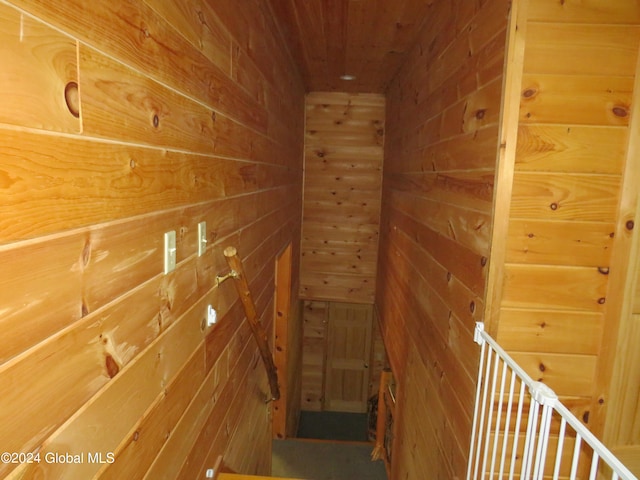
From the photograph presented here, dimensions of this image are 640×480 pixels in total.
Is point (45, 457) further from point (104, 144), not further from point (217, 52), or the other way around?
point (217, 52)

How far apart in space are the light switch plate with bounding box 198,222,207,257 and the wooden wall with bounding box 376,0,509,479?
42.1 inches

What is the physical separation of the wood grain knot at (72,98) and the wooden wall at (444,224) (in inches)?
53.7

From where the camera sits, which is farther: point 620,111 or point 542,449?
point 620,111

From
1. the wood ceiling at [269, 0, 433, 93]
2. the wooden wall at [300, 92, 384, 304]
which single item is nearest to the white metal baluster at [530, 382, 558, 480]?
the wood ceiling at [269, 0, 433, 93]

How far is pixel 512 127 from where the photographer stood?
145 cm

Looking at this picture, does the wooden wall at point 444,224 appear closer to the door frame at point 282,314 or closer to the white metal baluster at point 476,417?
the white metal baluster at point 476,417

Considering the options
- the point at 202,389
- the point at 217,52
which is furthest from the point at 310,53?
the point at 202,389

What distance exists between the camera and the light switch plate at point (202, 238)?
1.35 meters

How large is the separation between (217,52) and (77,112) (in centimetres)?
88

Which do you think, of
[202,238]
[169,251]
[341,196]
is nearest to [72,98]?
[169,251]

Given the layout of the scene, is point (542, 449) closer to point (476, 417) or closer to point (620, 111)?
point (476, 417)

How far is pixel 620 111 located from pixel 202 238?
62.2 inches

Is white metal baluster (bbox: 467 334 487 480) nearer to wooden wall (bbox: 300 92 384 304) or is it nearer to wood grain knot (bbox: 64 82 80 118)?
wood grain knot (bbox: 64 82 80 118)

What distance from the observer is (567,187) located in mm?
1517
